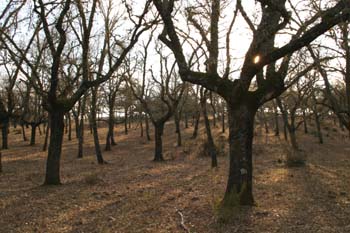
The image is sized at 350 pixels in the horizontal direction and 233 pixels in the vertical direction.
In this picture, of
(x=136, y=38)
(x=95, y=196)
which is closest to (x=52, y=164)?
(x=95, y=196)

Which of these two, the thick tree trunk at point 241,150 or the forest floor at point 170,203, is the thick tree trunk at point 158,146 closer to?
the forest floor at point 170,203

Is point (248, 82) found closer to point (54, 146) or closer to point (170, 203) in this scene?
point (170, 203)

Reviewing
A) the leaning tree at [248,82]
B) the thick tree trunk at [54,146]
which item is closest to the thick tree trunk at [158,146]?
the thick tree trunk at [54,146]

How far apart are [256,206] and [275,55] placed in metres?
3.39

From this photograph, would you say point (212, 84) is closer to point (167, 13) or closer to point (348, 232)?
point (167, 13)

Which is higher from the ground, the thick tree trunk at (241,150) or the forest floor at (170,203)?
the thick tree trunk at (241,150)

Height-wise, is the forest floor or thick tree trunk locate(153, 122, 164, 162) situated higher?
thick tree trunk locate(153, 122, 164, 162)

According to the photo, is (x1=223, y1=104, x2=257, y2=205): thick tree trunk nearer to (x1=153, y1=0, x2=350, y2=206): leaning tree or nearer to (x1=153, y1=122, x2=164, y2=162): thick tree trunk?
(x1=153, y1=0, x2=350, y2=206): leaning tree

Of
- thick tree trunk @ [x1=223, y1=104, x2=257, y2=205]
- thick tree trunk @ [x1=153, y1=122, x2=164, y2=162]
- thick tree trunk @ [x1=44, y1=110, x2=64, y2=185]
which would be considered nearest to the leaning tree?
thick tree trunk @ [x1=223, y1=104, x2=257, y2=205]

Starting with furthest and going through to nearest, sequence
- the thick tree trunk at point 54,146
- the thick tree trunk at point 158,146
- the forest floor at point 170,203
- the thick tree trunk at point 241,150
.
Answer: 1. the thick tree trunk at point 158,146
2. the thick tree trunk at point 54,146
3. the thick tree trunk at point 241,150
4. the forest floor at point 170,203

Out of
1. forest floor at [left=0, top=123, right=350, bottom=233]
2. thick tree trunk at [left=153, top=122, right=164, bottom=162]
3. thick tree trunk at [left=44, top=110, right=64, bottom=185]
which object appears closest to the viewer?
forest floor at [left=0, top=123, right=350, bottom=233]

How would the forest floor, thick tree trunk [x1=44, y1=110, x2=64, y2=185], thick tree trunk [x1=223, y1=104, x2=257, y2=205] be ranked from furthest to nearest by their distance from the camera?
thick tree trunk [x1=44, y1=110, x2=64, y2=185]
thick tree trunk [x1=223, y1=104, x2=257, y2=205]
the forest floor

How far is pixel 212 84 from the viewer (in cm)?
784

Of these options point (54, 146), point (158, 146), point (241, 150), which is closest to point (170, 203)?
point (241, 150)
